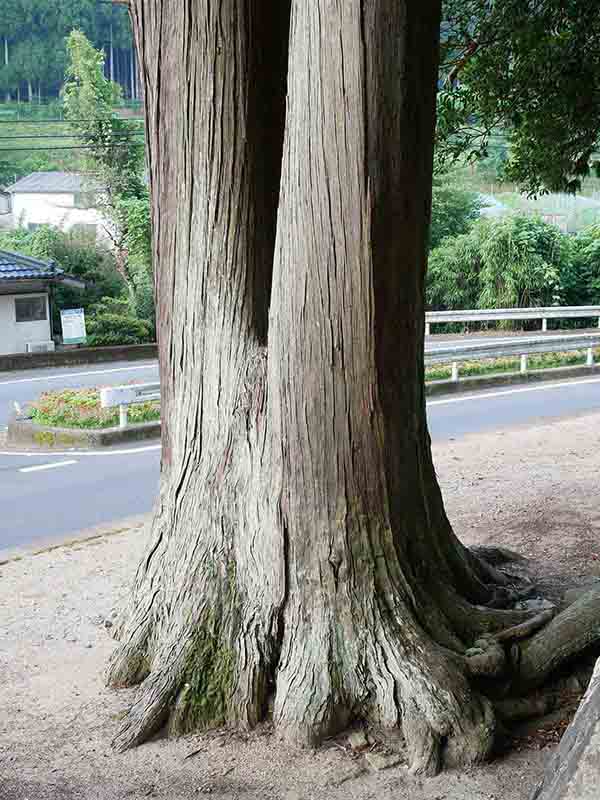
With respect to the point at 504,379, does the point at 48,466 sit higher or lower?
lower

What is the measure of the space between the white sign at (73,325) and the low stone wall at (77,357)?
385 mm

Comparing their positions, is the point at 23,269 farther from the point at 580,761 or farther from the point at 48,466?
the point at 580,761

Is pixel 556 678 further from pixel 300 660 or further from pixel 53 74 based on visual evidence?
pixel 53 74

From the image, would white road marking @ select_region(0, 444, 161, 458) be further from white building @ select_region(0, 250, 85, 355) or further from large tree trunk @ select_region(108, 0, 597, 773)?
white building @ select_region(0, 250, 85, 355)

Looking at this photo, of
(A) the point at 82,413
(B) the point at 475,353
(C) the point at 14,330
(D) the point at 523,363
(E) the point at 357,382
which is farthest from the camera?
(C) the point at 14,330

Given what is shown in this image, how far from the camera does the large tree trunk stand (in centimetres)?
466

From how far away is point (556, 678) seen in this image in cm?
524

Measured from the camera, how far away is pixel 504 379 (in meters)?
22.4

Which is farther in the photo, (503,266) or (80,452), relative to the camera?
(503,266)

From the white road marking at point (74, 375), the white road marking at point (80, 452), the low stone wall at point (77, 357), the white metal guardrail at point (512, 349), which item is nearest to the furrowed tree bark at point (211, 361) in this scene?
the white road marking at point (80, 452)

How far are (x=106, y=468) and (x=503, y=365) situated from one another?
12.3 m

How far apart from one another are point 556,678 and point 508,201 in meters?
46.9

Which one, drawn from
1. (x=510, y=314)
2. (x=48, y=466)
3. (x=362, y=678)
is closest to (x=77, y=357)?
(x=510, y=314)

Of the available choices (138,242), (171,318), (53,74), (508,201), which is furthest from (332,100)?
(53,74)
